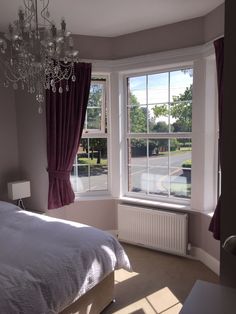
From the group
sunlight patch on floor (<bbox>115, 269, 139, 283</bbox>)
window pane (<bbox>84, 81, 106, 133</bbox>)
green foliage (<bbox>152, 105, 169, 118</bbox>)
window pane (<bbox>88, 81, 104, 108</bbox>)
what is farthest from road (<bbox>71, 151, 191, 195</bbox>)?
sunlight patch on floor (<bbox>115, 269, 139, 283</bbox>)

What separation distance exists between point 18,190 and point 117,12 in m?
2.31

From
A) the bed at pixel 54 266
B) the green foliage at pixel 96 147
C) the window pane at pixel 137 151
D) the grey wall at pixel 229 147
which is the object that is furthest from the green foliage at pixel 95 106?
the grey wall at pixel 229 147

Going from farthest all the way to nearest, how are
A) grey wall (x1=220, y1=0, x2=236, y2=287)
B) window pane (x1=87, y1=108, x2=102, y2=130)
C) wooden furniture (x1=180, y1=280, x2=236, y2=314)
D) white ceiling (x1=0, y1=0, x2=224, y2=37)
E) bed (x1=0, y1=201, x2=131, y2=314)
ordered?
window pane (x1=87, y1=108, x2=102, y2=130) → white ceiling (x1=0, y1=0, x2=224, y2=37) → bed (x1=0, y1=201, x2=131, y2=314) → grey wall (x1=220, y1=0, x2=236, y2=287) → wooden furniture (x1=180, y1=280, x2=236, y2=314)

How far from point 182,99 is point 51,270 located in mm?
2478

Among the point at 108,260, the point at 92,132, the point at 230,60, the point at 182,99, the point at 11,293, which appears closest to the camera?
the point at 230,60

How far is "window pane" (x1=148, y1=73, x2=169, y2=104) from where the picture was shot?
11.7ft

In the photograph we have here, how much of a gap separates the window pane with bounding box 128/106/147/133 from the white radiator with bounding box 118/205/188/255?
105cm

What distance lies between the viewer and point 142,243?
143 inches

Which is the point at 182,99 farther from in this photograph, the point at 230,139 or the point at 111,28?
the point at 230,139

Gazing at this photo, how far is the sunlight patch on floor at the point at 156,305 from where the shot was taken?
2430 mm

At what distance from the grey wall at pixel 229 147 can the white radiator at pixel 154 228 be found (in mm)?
2071

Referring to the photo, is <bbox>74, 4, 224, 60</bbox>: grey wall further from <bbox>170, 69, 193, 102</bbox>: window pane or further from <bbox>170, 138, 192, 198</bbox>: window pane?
<bbox>170, 138, 192, 198</bbox>: window pane

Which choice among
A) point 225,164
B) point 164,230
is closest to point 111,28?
point 164,230

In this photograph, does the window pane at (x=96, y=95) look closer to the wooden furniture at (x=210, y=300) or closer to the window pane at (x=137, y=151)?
the window pane at (x=137, y=151)
